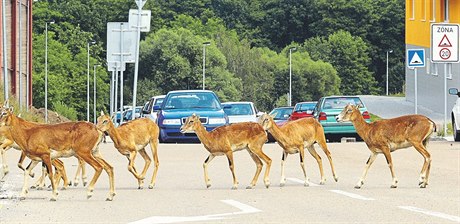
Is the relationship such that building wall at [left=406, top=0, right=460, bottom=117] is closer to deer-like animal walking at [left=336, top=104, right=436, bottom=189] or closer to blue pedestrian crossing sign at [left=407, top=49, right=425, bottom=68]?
blue pedestrian crossing sign at [left=407, top=49, right=425, bottom=68]

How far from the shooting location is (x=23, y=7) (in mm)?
68562

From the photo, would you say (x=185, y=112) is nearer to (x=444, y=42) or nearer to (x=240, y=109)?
(x=240, y=109)

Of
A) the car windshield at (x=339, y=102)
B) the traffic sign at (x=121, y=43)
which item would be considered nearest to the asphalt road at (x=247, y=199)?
the car windshield at (x=339, y=102)

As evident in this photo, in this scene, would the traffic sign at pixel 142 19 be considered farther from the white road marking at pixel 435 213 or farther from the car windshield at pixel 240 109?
the white road marking at pixel 435 213

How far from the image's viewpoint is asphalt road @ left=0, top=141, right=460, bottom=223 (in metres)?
13.8

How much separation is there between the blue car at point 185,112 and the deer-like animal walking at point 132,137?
14.9 metres

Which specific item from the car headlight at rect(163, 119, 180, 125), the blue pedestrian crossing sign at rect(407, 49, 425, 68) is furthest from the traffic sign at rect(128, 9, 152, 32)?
the blue pedestrian crossing sign at rect(407, 49, 425, 68)

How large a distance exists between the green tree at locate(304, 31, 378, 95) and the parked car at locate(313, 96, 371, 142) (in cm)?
10040

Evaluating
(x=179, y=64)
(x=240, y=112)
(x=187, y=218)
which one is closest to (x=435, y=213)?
(x=187, y=218)

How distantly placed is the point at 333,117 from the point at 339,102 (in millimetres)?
1459

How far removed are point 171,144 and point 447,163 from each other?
1206 cm

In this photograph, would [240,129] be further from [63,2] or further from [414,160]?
[63,2]

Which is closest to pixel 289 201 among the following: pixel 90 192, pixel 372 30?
pixel 90 192

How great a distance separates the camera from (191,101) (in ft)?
122
